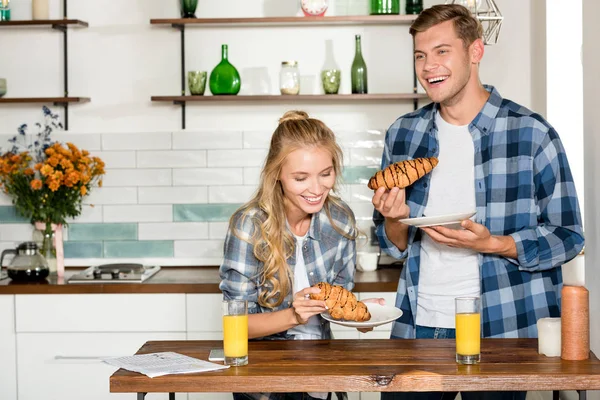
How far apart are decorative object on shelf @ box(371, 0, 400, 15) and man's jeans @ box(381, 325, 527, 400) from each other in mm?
2013

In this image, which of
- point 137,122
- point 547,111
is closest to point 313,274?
point 547,111

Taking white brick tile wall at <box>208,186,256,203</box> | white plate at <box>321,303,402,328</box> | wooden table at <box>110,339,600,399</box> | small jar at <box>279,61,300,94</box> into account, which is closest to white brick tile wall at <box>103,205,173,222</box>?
white brick tile wall at <box>208,186,256,203</box>

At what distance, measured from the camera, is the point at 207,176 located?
13.9 ft

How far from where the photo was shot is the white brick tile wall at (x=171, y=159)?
424cm

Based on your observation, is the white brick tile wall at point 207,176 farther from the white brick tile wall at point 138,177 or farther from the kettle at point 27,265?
the kettle at point 27,265

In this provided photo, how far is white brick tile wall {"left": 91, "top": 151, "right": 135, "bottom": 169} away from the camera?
425 centimetres

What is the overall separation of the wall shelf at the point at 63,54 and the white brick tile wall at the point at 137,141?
22cm

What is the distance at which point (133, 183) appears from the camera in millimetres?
4262

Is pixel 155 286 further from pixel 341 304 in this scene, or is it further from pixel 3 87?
pixel 341 304

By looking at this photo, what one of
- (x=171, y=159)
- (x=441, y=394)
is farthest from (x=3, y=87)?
(x=441, y=394)

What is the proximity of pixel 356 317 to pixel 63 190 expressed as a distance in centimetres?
234

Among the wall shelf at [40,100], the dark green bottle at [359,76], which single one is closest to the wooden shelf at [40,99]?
the wall shelf at [40,100]

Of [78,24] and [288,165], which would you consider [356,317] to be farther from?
[78,24]

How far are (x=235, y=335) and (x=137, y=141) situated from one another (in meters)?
2.40
